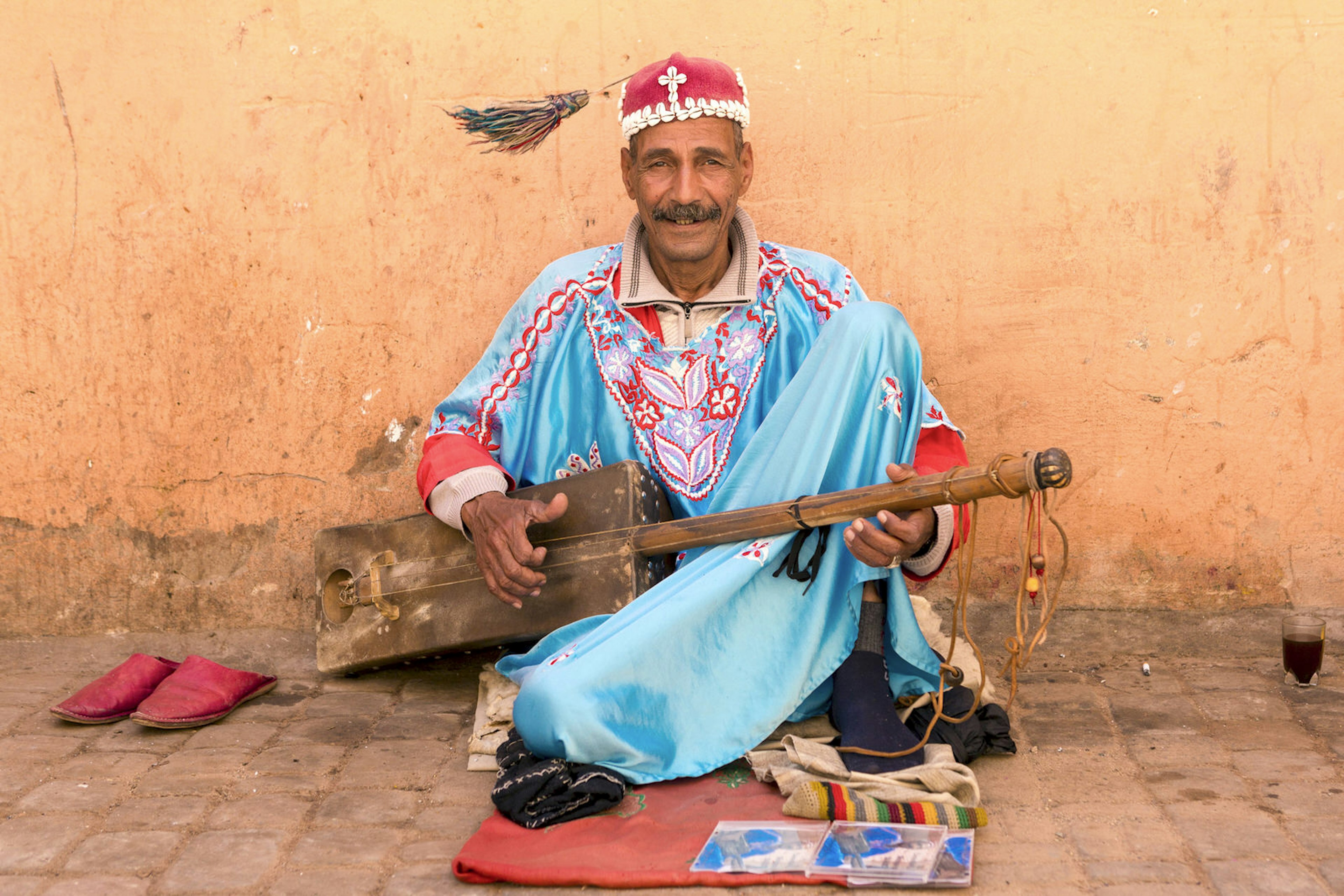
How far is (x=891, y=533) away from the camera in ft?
8.59

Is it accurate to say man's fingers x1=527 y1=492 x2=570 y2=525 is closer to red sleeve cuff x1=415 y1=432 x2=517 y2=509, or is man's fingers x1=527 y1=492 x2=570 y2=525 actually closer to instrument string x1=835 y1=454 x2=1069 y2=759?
red sleeve cuff x1=415 y1=432 x2=517 y2=509

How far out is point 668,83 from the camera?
9.90 ft

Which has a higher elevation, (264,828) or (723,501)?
(723,501)

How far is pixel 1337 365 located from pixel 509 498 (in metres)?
2.44

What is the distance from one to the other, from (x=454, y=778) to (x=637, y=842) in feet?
2.00

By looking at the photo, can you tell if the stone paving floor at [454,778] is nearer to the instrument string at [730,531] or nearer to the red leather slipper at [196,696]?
the red leather slipper at [196,696]

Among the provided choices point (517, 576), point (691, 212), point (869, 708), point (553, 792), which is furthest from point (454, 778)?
point (691, 212)

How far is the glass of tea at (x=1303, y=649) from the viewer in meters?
3.16

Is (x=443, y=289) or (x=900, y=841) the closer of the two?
(x=900, y=841)

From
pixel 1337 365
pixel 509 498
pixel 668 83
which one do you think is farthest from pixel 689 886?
pixel 1337 365

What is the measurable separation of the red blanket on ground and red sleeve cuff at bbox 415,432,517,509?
0.97m

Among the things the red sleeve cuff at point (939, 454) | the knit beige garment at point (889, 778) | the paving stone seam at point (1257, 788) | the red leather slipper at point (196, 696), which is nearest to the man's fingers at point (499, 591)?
the knit beige garment at point (889, 778)

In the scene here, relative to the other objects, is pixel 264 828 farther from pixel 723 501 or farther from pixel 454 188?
pixel 454 188

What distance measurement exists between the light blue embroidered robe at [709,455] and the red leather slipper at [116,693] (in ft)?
3.38
